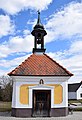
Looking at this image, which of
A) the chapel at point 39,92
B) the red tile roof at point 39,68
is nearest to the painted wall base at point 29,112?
the chapel at point 39,92

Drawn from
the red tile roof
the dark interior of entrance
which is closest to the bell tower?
the red tile roof

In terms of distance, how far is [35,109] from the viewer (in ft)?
66.9

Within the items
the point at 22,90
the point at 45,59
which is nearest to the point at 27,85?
the point at 22,90

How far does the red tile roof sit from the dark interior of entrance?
1.48m

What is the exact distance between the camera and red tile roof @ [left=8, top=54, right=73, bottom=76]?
20766 millimetres

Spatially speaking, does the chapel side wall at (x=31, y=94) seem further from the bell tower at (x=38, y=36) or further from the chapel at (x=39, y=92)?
the bell tower at (x=38, y=36)

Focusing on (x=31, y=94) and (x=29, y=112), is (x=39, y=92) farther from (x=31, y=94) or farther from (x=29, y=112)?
(x=29, y=112)

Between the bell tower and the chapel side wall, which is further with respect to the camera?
the bell tower

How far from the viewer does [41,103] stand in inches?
810

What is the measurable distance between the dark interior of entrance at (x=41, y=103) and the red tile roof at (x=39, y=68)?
148 cm

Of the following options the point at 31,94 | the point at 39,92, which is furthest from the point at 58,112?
the point at 31,94

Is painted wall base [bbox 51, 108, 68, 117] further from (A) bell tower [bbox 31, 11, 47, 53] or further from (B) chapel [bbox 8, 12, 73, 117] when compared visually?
(A) bell tower [bbox 31, 11, 47, 53]

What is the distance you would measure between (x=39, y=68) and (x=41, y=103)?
9.25 feet

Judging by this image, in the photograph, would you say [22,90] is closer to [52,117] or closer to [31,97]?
[31,97]
